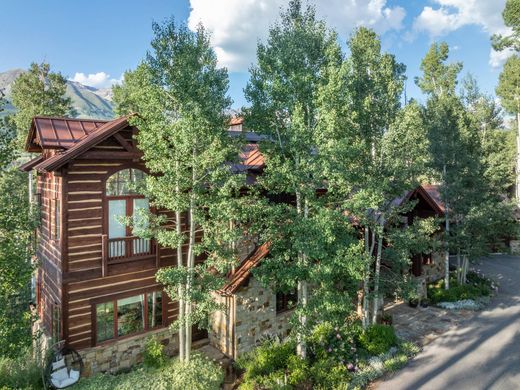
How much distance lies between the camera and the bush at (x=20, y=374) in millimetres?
9992

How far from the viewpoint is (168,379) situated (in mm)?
10398

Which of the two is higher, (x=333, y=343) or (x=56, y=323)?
(x=56, y=323)

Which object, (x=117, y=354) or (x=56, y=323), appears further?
(x=56, y=323)

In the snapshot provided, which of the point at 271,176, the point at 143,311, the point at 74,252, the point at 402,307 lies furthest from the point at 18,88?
the point at 402,307

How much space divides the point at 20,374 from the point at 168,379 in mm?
4527

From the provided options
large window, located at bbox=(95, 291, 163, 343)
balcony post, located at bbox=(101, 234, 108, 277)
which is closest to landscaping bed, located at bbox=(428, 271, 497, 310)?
large window, located at bbox=(95, 291, 163, 343)

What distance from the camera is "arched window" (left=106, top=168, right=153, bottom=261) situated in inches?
469

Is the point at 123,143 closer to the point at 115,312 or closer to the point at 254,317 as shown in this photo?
the point at 115,312

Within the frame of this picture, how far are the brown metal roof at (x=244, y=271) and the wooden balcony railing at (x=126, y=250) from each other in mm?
2860

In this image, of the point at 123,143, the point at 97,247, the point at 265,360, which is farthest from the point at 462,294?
the point at 123,143

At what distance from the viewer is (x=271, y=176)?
11.1m

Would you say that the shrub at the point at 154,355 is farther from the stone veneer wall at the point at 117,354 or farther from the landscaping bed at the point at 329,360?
the landscaping bed at the point at 329,360

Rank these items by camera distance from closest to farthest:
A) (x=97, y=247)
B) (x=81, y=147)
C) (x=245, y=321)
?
(x=81, y=147) → (x=97, y=247) → (x=245, y=321)

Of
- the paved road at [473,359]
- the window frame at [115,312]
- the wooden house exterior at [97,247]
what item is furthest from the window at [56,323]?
the paved road at [473,359]
